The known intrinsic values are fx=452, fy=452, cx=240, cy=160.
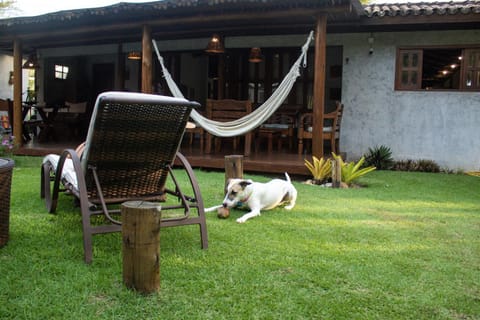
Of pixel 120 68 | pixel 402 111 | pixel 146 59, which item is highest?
pixel 120 68

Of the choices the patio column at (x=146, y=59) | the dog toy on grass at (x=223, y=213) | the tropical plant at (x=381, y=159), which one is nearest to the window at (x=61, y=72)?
the patio column at (x=146, y=59)

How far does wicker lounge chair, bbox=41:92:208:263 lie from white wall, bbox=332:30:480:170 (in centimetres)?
551

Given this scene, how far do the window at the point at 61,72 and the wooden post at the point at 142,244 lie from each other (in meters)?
11.0

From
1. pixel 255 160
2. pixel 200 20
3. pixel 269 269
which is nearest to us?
pixel 269 269

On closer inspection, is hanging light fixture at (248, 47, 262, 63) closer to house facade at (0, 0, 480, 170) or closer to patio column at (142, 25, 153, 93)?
house facade at (0, 0, 480, 170)

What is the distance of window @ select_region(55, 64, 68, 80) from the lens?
39.5 ft

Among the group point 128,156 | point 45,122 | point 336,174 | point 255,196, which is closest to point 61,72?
point 45,122

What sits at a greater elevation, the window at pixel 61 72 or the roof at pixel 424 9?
the roof at pixel 424 9

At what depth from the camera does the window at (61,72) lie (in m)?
12.1

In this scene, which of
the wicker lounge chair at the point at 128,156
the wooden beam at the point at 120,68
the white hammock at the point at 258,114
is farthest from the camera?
the wooden beam at the point at 120,68

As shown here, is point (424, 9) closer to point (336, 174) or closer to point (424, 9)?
point (424, 9)

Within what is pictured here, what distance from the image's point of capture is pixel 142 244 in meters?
2.18

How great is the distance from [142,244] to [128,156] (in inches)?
41.8

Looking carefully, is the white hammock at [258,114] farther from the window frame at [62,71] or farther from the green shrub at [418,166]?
the window frame at [62,71]
